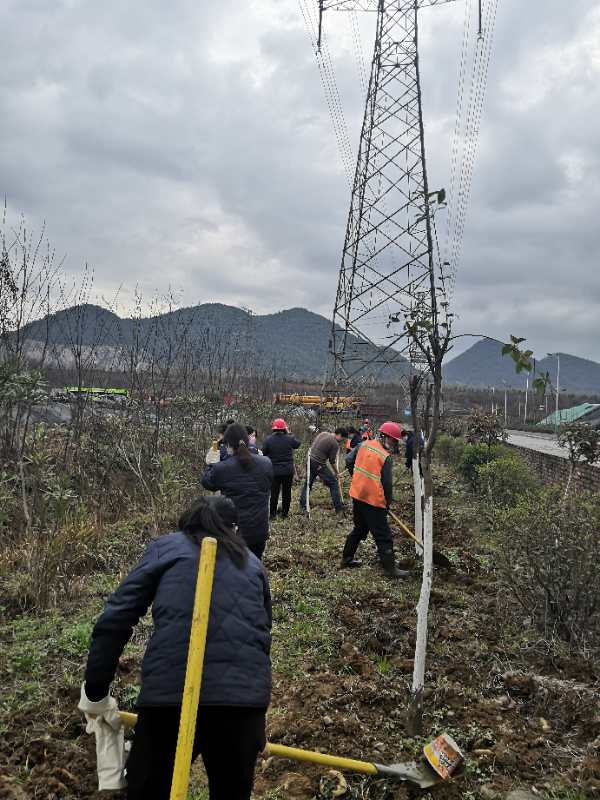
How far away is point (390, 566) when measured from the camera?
6492mm

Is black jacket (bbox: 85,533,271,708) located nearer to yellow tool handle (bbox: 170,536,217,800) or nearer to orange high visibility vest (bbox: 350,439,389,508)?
yellow tool handle (bbox: 170,536,217,800)

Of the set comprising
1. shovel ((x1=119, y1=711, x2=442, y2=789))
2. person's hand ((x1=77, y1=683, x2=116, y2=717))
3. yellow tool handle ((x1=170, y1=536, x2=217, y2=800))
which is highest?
yellow tool handle ((x1=170, y1=536, x2=217, y2=800))

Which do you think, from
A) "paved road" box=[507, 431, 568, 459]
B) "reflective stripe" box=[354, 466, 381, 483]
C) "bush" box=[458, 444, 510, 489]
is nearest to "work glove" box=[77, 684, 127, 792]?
"reflective stripe" box=[354, 466, 381, 483]

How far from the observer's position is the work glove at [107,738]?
2.17 meters

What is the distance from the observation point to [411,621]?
5098 millimetres

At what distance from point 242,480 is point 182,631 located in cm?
294

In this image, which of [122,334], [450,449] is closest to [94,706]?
[122,334]

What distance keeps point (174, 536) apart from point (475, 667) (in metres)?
2.88

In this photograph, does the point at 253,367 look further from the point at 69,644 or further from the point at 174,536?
the point at 174,536

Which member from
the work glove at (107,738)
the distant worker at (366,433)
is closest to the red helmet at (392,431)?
the distant worker at (366,433)

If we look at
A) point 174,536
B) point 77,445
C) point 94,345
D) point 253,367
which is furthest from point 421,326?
point 253,367

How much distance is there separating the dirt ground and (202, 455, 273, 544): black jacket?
2.98 feet

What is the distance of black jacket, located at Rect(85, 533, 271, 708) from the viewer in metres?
1.97

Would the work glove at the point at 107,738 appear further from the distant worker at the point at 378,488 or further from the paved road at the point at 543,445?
the paved road at the point at 543,445
